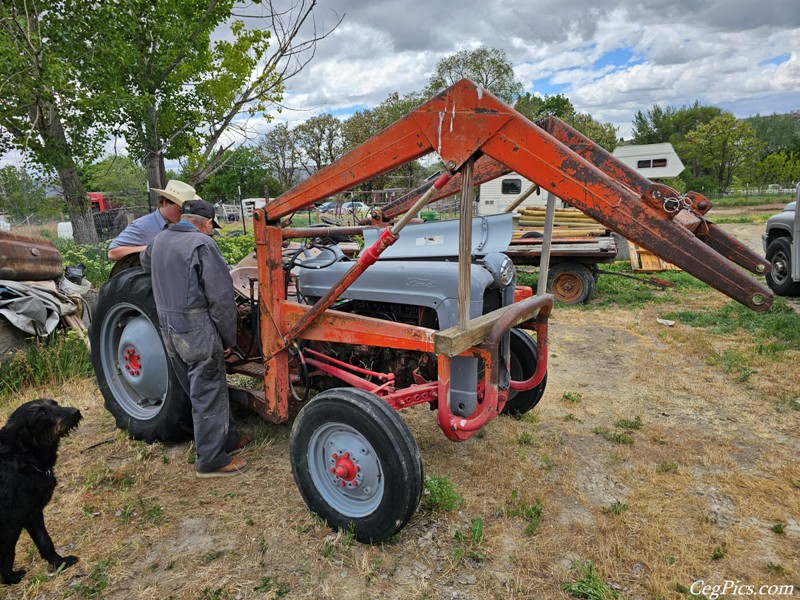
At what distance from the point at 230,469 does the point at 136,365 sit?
3.81 ft

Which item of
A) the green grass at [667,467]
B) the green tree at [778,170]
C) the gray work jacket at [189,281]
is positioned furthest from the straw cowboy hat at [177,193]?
the green tree at [778,170]

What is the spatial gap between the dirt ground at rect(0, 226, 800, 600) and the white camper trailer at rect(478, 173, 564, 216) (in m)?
13.5

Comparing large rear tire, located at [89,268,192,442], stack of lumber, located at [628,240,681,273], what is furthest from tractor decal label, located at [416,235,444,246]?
stack of lumber, located at [628,240,681,273]

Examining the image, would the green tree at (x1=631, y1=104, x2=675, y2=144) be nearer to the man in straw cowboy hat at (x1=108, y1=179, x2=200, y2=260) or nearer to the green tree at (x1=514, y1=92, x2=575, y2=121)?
the green tree at (x1=514, y1=92, x2=575, y2=121)

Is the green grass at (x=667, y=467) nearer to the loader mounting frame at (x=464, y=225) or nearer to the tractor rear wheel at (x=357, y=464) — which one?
the loader mounting frame at (x=464, y=225)

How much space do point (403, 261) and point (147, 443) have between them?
2.37 meters

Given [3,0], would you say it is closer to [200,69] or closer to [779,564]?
[200,69]

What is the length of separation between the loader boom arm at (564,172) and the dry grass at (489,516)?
4.96 feet

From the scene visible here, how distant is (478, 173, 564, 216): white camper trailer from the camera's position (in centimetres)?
1733

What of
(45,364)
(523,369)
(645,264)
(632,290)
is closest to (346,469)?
(523,369)

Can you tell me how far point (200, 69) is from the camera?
11.2m

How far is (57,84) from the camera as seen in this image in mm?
7938

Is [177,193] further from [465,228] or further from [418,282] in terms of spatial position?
[465,228]

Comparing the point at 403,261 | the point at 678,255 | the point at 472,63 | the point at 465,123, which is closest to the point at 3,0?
the point at 403,261
